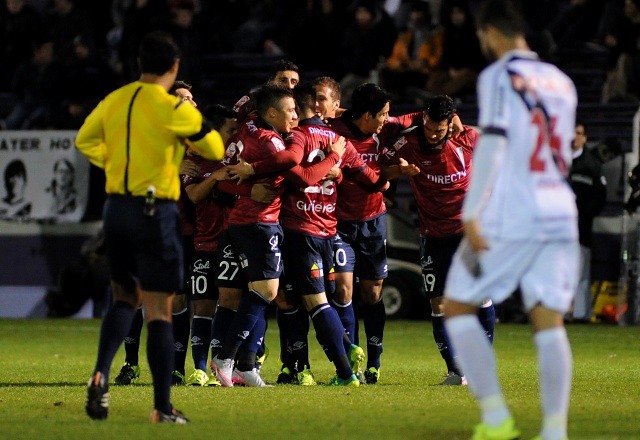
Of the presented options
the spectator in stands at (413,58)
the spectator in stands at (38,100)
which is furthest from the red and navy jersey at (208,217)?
the spectator in stands at (38,100)

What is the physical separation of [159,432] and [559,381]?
2046 millimetres

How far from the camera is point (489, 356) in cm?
664

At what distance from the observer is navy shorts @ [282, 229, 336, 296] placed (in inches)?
390

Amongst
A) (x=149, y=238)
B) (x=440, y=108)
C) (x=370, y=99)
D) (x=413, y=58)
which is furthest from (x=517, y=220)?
(x=413, y=58)

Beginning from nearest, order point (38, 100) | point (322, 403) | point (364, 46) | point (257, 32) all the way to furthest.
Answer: point (322, 403) < point (364, 46) < point (38, 100) < point (257, 32)

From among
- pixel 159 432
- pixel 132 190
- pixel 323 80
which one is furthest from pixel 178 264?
pixel 323 80

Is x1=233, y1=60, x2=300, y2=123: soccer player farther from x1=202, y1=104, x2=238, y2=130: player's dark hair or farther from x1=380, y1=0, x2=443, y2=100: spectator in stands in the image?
x1=380, y1=0, x2=443, y2=100: spectator in stands

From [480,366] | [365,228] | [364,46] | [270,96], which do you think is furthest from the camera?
[364,46]

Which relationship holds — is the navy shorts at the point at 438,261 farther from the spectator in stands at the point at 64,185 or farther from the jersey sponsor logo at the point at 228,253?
the spectator in stands at the point at 64,185

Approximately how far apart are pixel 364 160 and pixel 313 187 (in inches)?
29.2

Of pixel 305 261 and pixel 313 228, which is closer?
pixel 305 261

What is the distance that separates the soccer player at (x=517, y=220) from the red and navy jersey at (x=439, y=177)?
379 centimetres

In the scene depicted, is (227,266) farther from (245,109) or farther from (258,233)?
(245,109)

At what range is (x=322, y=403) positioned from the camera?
28.2 feet
